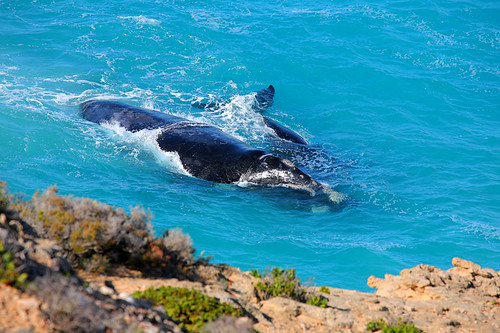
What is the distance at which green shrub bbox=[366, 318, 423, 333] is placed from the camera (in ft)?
23.6

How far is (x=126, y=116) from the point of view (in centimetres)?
1542

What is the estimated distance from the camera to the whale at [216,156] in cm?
1298

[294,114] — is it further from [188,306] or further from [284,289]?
[188,306]

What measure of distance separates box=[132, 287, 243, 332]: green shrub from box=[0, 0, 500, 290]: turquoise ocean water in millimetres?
4044

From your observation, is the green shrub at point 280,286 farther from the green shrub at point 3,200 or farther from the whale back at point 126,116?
the whale back at point 126,116

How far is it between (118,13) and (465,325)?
22.0m

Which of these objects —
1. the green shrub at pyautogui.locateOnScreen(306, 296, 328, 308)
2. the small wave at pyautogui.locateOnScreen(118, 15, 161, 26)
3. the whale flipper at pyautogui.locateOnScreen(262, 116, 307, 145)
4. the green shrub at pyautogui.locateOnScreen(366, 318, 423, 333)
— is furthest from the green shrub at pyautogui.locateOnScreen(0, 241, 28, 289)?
the small wave at pyautogui.locateOnScreen(118, 15, 161, 26)

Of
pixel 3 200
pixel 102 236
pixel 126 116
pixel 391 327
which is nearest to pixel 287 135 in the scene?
pixel 126 116

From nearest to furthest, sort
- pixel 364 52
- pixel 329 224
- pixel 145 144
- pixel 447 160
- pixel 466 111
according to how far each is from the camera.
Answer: pixel 329 224 < pixel 145 144 < pixel 447 160 < pixel 466 111 < pixel 364 52

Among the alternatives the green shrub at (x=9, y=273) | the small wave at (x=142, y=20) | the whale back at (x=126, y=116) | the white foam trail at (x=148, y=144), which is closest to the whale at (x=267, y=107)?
the whale back at (x=126, y=116)

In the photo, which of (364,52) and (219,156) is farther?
(364,52)

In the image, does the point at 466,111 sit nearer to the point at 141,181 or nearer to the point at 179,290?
the point at 141,181

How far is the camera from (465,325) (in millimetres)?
8070

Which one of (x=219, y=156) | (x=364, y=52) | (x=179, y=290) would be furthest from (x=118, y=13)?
(x=179, y=290)
